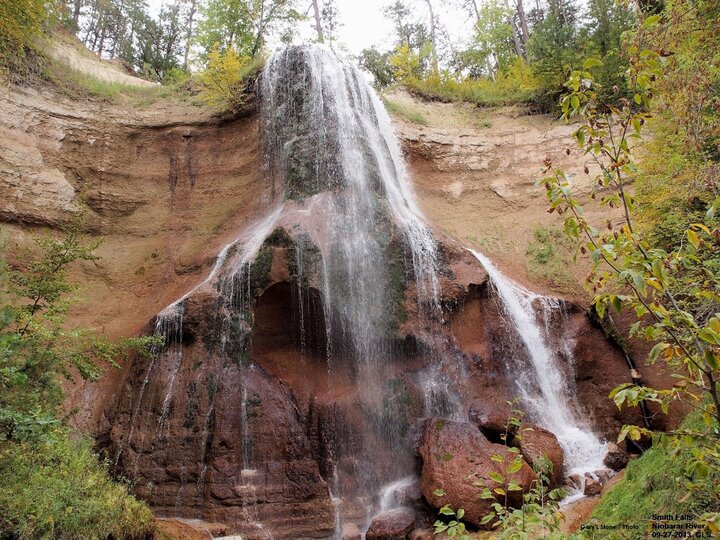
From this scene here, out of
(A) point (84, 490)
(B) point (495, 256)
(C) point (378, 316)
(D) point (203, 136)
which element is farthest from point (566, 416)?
(D) point (203, 136)

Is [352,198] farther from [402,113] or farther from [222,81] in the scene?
[402,113]

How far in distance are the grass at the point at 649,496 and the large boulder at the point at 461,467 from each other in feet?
4.45

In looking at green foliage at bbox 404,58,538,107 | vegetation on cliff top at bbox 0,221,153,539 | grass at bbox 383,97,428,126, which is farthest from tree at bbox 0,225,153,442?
green foliage at bbox 404,58,538,107

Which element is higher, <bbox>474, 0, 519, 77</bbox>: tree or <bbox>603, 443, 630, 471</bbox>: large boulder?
<bbox>474, 0, 519, 77</bbox>: tree

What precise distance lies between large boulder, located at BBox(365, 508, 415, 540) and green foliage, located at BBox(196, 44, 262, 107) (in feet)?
47.1

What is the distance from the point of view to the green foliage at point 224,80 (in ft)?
55.1

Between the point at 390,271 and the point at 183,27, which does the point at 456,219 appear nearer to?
the point at 390,271

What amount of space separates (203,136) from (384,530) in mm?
14464

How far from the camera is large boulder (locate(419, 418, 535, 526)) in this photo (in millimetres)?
7832

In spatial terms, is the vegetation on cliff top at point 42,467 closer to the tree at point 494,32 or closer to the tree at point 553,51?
the tree at point 553,51

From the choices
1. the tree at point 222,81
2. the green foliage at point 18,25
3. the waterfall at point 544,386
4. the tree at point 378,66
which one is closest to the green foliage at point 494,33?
the tree at point 378,66

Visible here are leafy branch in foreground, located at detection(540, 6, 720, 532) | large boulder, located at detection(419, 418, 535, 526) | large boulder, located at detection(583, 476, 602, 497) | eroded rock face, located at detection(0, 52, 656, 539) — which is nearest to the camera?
leafy branch in foreground, located at detection(540, 6, 720, 532)

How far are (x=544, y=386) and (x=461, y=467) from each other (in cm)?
409

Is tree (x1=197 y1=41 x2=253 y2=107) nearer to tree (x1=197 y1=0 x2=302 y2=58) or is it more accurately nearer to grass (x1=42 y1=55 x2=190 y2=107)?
grass (x1=42 y1=55 x2=190 y2=107)
